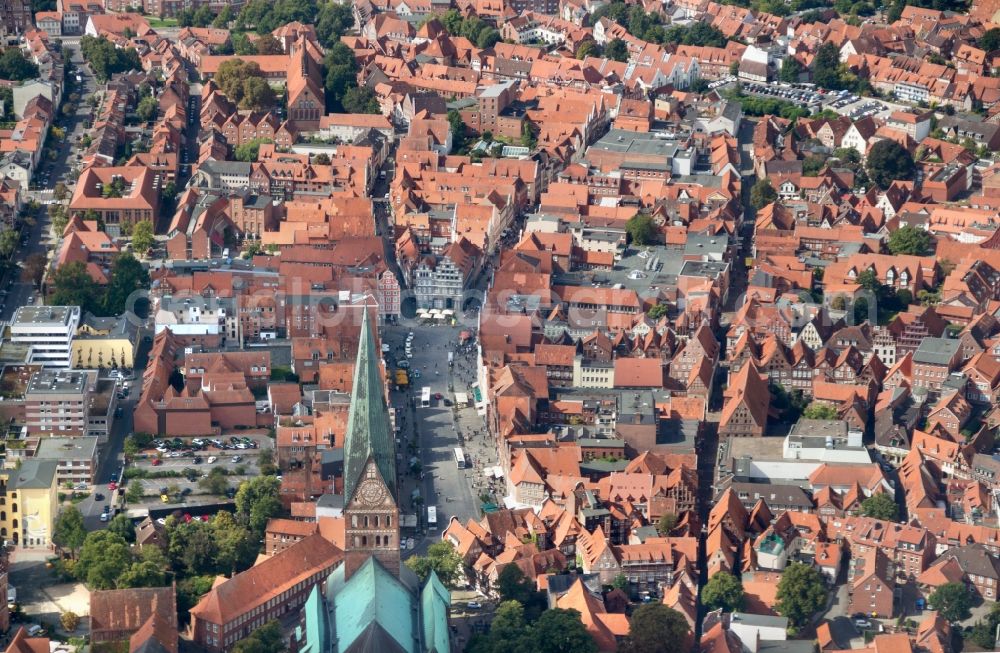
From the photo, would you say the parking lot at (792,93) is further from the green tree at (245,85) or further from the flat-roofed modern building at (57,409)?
the flat-roofed modern building at (57,409)

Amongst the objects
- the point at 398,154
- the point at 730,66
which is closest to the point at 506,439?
the point at 398,154

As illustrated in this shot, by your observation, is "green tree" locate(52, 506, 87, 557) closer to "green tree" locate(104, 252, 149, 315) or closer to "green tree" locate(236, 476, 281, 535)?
"green tree" locate(236, 476, 281, 535)

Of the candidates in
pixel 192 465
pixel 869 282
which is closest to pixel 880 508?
pixel 869 282

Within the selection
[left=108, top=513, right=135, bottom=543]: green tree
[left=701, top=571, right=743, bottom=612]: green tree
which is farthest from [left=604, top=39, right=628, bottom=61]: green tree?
[left=701, top=571, right=743, bottom=612]: green tree

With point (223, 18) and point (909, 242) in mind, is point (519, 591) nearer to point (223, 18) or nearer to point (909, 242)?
point (909, 242)

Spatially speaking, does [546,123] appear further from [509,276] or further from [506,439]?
[506,439]
